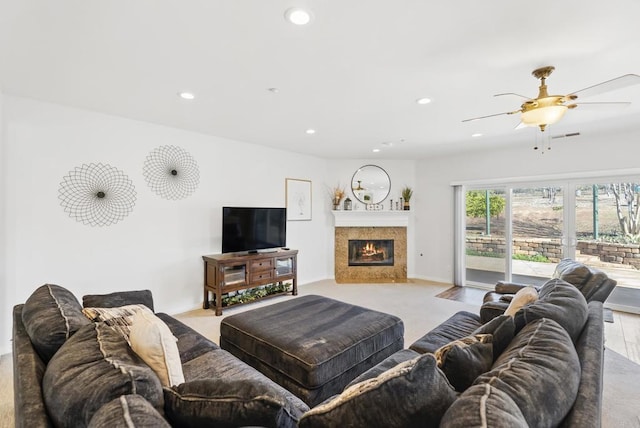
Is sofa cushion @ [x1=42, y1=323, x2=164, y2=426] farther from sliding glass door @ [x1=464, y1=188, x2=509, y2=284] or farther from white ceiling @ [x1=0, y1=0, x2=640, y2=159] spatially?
sliding glass door @ [x1=464, y1=188, x2=509, y2=284]

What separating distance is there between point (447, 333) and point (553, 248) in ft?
12.4

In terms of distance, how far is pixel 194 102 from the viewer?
9.78 ft

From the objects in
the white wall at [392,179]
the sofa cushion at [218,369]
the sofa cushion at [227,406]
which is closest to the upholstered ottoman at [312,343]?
the sofa cushion at [218,369]

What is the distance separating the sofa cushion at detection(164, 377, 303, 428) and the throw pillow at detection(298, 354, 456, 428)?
14cm

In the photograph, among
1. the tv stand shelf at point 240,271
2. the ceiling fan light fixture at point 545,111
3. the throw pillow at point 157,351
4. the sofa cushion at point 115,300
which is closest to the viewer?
the throw pillow at point 157,351

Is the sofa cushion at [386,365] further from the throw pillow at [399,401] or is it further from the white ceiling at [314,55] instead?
the white ceiling at [314,55]

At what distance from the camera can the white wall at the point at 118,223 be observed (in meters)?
2.86

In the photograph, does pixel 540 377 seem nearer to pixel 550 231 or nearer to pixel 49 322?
pixel 49 322

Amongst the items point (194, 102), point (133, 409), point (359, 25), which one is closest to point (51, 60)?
point (194, 102)

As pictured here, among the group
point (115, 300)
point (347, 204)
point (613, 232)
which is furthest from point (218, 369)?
point (613, 232)

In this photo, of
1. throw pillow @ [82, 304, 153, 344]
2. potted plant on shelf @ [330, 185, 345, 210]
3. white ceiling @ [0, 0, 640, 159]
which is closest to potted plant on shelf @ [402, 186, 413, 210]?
potted plant on shelf @ [330, 185, 345, 210]

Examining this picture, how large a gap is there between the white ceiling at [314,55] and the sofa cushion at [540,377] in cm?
165

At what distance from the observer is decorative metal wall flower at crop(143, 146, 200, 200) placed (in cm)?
371

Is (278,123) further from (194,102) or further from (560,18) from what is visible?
(560,18)
